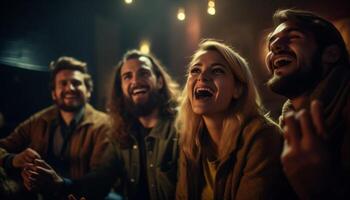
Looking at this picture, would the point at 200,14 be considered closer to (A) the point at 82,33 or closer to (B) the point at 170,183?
(A) the point at 82,33

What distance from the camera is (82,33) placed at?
18.8 feet

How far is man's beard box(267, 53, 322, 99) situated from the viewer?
7.20ft

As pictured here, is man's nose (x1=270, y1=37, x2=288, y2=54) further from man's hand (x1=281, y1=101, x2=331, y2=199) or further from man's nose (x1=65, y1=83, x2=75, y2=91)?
man's nose (x1=65, y1=83, x2=75, y2=91)

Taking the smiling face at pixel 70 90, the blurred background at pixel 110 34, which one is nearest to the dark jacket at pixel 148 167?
the smiling face at pixel 70 90

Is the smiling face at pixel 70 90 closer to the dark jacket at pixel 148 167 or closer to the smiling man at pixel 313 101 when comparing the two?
the dark jacket at pixel 148 167

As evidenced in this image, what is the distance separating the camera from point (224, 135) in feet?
7.79

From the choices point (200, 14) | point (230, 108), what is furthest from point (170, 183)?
point (200, 14)

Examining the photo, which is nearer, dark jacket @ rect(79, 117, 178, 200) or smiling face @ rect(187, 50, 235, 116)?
smiling face @ rect(187, 50, 235, 116)

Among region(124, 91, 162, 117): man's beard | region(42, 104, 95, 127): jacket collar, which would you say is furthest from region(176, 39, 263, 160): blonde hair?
region(42, 104, 95, 127): jacket collar

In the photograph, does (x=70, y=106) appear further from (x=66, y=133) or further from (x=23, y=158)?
(x=23, y=158)

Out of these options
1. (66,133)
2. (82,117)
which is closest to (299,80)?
(82,117)

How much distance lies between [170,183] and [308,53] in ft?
5.49

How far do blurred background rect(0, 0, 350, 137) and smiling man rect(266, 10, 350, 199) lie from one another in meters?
1.20

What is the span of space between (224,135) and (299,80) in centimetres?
66
